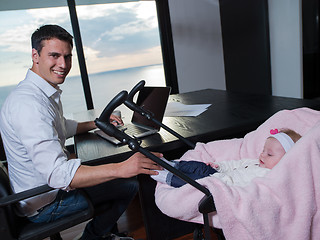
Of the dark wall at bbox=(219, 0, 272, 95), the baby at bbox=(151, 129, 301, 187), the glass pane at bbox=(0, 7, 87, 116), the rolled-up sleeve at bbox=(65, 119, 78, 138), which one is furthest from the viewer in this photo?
the dark wall at bbox=(219, 0, 272, 95)

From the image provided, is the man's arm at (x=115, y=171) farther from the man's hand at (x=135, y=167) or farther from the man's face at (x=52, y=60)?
the man's face at (x=52, y=60)

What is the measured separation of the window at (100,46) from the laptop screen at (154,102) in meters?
2.40

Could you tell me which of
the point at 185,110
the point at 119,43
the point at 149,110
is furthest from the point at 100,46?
the point at 149,110

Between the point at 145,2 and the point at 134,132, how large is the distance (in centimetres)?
328

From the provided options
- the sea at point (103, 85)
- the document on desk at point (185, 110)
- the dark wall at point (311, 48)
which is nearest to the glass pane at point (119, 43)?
the sea at point (103, 85)

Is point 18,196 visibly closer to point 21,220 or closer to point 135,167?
point 21,220

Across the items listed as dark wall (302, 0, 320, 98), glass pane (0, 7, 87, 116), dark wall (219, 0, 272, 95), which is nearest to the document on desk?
glass pane (0, 7, 87, 116)

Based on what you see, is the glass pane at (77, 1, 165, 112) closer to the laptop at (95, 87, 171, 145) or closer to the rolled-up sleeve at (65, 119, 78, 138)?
the rolled-up sleeve at (65, 119, 78, 138)

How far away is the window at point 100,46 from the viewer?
340cm

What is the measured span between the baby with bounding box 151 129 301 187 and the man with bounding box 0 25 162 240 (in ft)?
0.64

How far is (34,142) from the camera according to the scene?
99 centimetres

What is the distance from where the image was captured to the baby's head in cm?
111

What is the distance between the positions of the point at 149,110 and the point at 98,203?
569 millimetres

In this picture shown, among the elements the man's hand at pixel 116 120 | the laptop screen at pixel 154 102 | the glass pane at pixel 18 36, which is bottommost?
the man's hand at pixel 116 120
